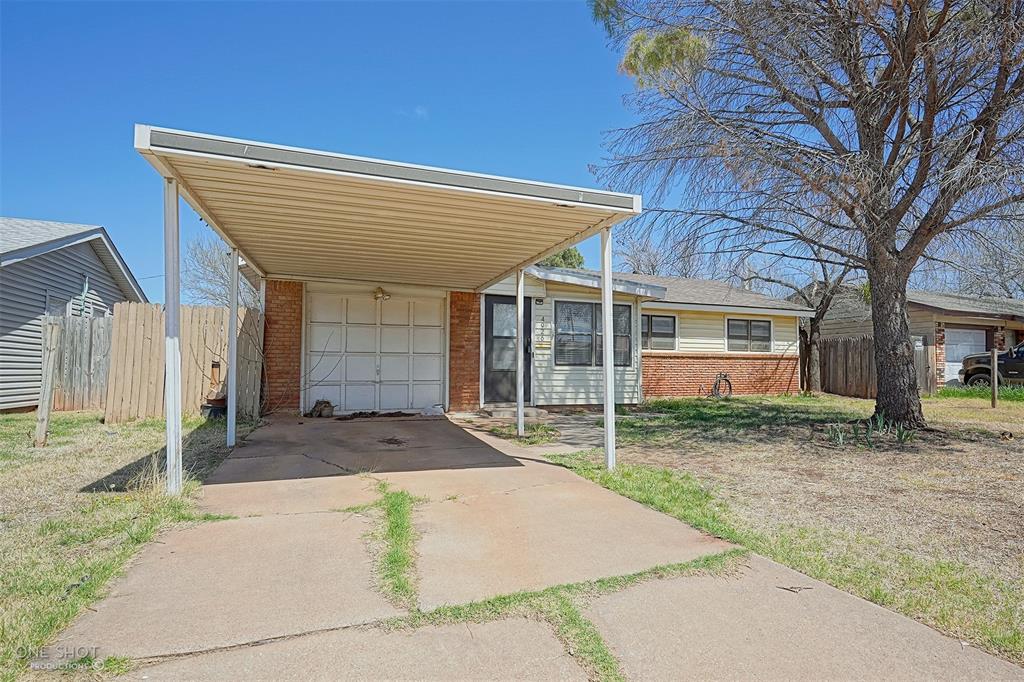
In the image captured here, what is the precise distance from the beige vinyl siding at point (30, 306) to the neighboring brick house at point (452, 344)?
17.6ft

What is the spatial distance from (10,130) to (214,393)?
7389mm

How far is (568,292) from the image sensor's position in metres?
11.7

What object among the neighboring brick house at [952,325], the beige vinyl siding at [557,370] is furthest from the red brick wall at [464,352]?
the neighboring brick house at [952,325]

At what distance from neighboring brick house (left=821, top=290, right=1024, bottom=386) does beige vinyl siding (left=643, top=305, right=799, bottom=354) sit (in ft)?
14.9

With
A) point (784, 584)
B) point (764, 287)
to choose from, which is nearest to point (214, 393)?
point (784, 584)

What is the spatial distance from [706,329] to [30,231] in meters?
16.1

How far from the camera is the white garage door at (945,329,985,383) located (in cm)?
1906

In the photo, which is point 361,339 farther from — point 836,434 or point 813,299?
point 813,299

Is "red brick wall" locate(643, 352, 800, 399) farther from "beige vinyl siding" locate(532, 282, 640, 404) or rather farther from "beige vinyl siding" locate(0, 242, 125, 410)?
"beige vinyl siding" locate(0, 242, 125, 410)

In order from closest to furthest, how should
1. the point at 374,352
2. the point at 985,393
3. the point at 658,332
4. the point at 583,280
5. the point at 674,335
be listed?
the point at 374,352, the point at 583,280, the point at 658,332, the point at 674,335, the point at 985,393

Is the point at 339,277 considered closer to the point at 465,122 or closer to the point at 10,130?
the point at 465,122

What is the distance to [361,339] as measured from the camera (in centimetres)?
1009

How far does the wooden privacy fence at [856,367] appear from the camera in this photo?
611 inches

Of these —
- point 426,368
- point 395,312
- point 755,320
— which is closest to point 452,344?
point 426,368
